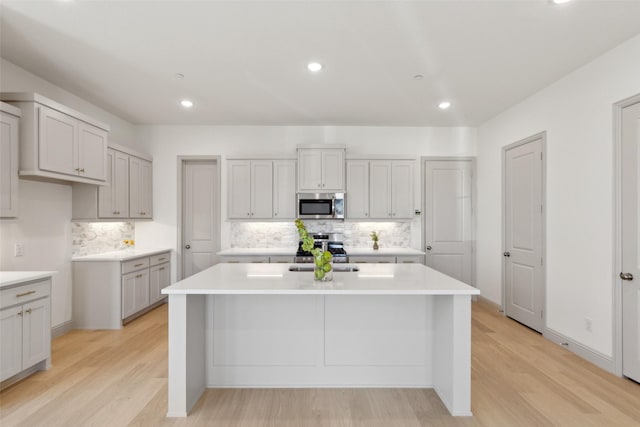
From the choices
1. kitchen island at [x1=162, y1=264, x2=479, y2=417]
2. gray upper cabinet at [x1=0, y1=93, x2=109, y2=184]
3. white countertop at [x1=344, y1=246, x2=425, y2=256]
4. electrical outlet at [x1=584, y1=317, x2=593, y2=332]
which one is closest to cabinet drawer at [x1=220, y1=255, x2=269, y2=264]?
white countertop at [x1=344, y1=246, x2=425, y2=256]

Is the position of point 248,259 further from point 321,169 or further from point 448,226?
point 448,226

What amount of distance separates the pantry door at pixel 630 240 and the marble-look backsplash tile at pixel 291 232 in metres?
2.80

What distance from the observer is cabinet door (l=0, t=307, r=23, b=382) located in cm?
242

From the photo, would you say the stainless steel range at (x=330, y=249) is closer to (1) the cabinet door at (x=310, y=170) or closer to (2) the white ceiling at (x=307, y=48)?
(1) the cabinet door at (x=310, y=170)

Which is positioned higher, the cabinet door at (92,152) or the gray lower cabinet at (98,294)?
the cabinet door at (92,152)

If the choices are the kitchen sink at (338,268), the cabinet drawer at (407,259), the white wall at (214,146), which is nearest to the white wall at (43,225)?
the white wall at (214,146)

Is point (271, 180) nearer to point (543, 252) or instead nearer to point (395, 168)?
point (395, 168)

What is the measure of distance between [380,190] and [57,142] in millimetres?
3880

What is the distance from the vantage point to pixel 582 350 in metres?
3.15

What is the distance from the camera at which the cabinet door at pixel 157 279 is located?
4637mm

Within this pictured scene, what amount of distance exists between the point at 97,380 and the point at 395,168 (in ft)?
14.0

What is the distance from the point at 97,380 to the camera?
273 centimetres

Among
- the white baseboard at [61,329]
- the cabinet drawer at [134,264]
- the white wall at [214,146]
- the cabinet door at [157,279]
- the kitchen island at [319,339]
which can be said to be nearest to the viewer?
the kitchen island at [319,339]

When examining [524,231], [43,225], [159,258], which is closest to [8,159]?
[43,225]
